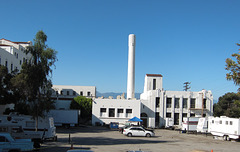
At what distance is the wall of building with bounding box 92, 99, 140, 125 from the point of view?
58531mm

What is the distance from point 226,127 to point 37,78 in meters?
23.7

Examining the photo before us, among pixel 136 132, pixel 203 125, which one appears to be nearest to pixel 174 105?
pixel 203 125

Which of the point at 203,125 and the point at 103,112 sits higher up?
the point at 103,112

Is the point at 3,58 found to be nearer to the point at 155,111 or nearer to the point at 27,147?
the point at 155,111

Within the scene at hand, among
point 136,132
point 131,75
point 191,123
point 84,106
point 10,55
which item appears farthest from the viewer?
point 131,75

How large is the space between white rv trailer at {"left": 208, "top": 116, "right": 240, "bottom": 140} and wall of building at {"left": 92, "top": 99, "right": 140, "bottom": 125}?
22.2 meters

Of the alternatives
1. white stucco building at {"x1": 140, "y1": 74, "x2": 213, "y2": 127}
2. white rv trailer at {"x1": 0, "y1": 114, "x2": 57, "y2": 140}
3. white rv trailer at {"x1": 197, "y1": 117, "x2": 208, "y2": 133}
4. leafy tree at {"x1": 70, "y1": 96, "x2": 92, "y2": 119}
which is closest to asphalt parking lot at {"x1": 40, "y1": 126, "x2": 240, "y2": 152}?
white rv trailer at {"x1": 0, "y1": 114, "x2": 57, "y2": 140}

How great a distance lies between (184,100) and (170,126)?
26.6ft

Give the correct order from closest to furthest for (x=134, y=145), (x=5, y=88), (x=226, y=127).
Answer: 1. (x=134, y=145)
2. (x=5, y=88)
3. (x=226, y=127)

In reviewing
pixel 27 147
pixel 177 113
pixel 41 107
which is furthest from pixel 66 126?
pixel 27 147

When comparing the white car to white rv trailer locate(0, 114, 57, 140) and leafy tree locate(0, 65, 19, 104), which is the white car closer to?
white rv trailer locate(0, 114, 57, 140)

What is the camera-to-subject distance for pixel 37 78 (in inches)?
1054

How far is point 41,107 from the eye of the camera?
26.9 m

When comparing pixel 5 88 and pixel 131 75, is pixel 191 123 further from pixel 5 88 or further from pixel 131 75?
pixel 131 75
